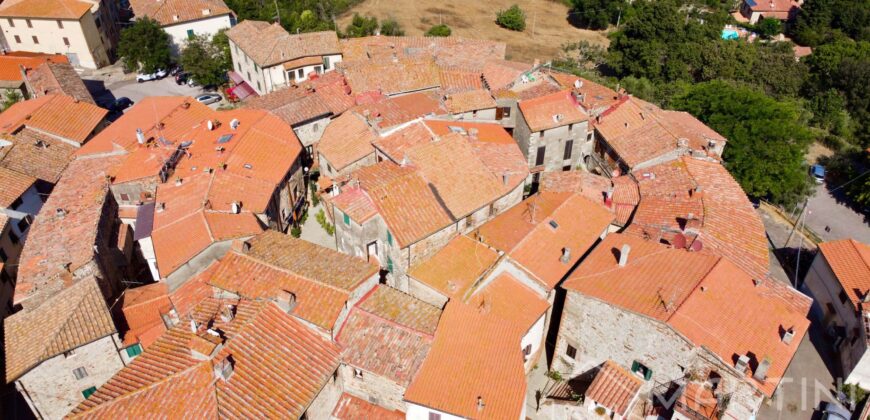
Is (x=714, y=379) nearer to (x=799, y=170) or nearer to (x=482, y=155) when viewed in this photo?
(x=482, y=155)

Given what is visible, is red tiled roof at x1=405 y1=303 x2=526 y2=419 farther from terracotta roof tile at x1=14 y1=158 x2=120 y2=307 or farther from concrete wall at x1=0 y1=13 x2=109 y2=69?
concrete wall at x1=0 y1=13 x2=109 y2=69

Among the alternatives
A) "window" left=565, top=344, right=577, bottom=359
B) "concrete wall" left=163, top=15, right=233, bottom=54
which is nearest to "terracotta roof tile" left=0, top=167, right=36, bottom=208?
"concrete wall" left=163, top=15, right=233, bottom=54

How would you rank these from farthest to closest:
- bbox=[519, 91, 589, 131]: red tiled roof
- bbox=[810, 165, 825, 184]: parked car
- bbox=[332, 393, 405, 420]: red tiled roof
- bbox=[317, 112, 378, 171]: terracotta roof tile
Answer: bbox=[810, 165, 825, 184]: parked car → bbox=[519, 91, 589, 131]: red tiled roof → bbox=[317, 112, 378, 171]: terracotta roof tile → bbox=[332, 393, 405, 420]: red tiled roof

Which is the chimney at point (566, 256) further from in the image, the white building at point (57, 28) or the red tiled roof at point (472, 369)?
the white building at point (57, 28)

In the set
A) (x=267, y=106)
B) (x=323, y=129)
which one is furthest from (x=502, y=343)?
(x=267, y=106)

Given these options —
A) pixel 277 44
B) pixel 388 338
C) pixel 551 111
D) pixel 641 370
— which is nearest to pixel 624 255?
pixel 641 370

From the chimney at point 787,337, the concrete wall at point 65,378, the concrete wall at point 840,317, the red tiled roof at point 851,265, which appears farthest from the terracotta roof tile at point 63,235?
the red tiled roof at point 851,265

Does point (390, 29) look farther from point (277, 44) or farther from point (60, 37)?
point (60, 37)
